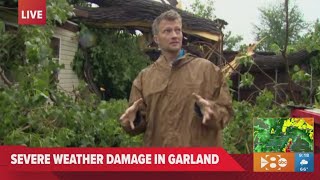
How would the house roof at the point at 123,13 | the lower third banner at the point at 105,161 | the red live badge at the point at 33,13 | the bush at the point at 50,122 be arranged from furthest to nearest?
1. the house roof at the point at 123,13
2. the red live badge at the point at 33,13
3. the bush at the point at 50,122
4. the lower third banner at the point at 105,161

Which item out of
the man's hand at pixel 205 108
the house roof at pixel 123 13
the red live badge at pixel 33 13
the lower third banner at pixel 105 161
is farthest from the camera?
the house roof at pixel 123 13

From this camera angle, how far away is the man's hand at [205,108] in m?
2.01

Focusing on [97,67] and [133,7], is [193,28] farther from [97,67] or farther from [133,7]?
[97,67]

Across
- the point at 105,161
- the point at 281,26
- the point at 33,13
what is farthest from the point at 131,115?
the point at 281,26

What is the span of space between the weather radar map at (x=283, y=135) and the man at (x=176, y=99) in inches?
25.9

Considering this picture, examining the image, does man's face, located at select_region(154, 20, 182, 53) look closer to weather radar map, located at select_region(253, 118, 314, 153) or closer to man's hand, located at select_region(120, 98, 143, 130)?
man's hand, located at select_region(120, 98, 143, 130)

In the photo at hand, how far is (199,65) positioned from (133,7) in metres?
6.87

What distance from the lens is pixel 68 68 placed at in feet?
28.4

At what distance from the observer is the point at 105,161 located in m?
2.52

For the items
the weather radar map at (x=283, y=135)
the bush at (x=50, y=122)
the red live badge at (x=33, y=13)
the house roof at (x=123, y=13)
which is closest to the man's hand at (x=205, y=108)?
the weather radar map at (x=283, y=135)

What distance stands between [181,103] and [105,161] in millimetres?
603

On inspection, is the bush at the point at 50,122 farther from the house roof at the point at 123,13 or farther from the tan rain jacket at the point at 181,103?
the house roof at the point at 123,13

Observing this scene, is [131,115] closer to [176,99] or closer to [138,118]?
[138,118]

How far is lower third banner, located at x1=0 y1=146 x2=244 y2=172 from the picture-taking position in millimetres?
2414
